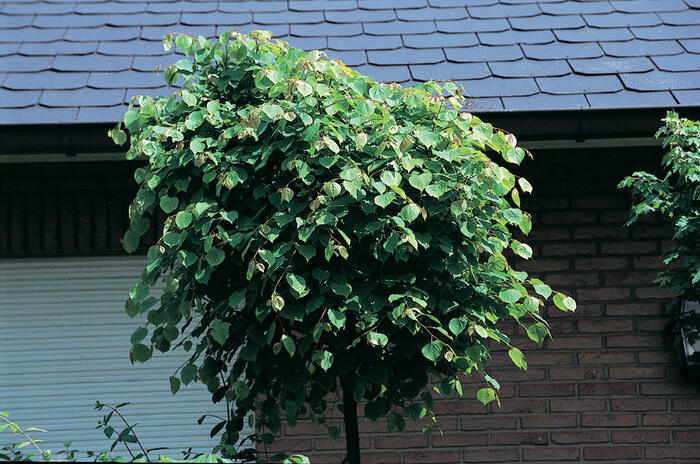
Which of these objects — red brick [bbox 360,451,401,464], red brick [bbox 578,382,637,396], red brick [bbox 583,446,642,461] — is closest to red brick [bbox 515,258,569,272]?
red brick [bbox 578,382,637,396]

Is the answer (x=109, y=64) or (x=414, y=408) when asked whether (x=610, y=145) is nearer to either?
(x=414, y=408)

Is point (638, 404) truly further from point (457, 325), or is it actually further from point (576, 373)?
point (457, 325)

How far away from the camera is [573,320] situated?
4.77 meters

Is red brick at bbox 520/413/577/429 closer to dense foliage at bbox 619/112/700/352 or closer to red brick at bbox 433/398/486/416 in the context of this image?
A: red brick at bbox 433/398/486/416

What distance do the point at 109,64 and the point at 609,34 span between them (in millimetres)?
3093

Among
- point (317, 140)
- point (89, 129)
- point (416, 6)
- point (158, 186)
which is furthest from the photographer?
point (416, 6)

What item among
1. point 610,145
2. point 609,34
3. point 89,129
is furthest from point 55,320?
point 609,34

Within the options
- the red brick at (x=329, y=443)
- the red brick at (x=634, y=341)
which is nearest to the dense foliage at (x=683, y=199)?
the red brick at (x=634, y=341)

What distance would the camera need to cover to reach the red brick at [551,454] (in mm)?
4645

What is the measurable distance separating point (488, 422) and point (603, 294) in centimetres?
102

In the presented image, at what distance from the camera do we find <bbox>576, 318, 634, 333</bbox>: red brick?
15.6ft

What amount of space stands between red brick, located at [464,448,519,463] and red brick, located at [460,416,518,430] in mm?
126

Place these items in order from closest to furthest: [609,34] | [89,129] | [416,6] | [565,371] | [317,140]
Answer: [317,140], [89,129], [565,371], [609,34], [416,6]

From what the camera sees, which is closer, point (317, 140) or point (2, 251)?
point (317, 140)
